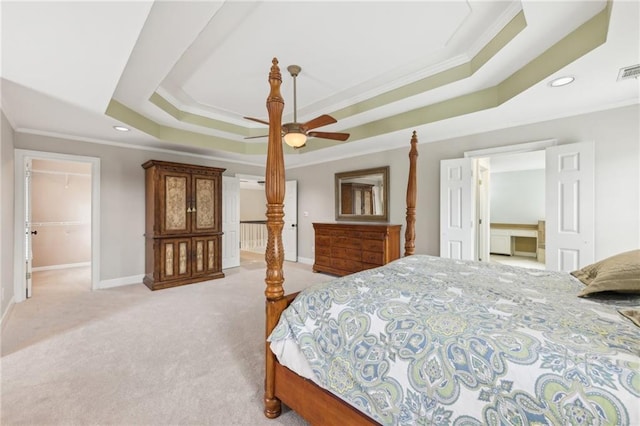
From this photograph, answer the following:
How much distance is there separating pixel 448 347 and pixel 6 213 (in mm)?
4663

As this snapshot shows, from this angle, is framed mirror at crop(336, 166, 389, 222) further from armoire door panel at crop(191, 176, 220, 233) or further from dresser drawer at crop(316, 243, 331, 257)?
armoire door panel at crop(191, 176, 220, 233)

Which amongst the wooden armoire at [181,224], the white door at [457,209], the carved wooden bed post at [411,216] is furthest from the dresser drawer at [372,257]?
the wooden armoire at [181,224]

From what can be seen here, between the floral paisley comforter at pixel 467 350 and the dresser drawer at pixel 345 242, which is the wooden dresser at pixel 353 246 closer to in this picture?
the dresser drawer at pixel 345 242

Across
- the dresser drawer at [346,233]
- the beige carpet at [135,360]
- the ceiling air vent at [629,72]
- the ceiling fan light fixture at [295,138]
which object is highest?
the ceiling air vent at [629,72]

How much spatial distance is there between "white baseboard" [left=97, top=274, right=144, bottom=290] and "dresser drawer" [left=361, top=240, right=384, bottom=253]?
12.8 ft

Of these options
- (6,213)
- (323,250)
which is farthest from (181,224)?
(323,250)

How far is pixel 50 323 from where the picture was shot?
9.72 feet

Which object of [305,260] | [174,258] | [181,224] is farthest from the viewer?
[305,260]

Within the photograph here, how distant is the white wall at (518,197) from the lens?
6.91 m

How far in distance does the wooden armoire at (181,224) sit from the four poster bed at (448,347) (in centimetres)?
347

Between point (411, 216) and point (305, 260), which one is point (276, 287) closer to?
point (411, 216)

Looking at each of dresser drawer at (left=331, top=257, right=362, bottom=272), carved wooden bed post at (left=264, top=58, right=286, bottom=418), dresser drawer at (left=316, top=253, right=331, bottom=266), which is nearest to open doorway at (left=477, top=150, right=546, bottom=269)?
dresser drawer at (left=331, top=257, right=362, bottom=272)

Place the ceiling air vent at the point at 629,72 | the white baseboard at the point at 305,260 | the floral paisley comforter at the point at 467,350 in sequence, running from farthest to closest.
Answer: the white baseboard at the point at 305,260 < the ceiling air vent at the point at 629,72 < the floral paisley comforter at the point at 467,350

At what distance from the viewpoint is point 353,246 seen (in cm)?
480
